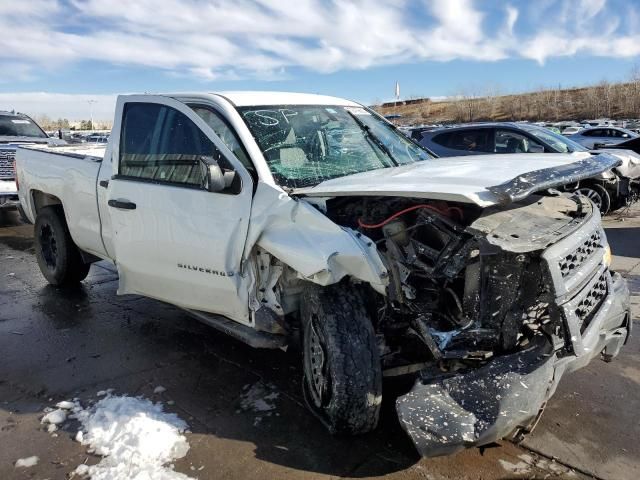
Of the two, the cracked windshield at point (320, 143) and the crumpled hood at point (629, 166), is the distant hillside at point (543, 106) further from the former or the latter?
the cracked windshield at point (320, 143)

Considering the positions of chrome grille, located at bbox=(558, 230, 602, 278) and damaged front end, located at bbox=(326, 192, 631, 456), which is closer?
damaged front end, located at bbox=(326, 192, 631, 456)

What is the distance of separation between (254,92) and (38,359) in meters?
2.72

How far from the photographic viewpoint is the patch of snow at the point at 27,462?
9.81 ft

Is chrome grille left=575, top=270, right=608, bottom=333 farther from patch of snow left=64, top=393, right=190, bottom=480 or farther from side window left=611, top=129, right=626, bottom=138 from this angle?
side window left=611, top=129, right=626, bottom=138

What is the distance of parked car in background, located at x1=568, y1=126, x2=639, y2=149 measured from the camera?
2048 centimetres

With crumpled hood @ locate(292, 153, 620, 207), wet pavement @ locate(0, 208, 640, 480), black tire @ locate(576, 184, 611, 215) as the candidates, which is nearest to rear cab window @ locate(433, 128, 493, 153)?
Result: black tire @ locate(576, 184, 611, 215)

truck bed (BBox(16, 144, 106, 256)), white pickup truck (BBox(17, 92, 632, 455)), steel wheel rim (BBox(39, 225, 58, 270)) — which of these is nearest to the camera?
white pickup truck (BBox(17, 92, 632, 455))

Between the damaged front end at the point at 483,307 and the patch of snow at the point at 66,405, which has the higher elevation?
the damaged front end at the point at 483,307

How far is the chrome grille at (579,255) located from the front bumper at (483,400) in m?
0.36

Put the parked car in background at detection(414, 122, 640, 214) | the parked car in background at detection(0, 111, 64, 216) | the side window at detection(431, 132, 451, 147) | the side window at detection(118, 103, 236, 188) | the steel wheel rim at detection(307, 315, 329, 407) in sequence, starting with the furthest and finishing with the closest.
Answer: the side window at detection(431, 132, 451, 147), the parked car in background at detection(0, 111, 64, 216), the parked car in background at detection(414, 122, 640, 214), the side window at detection(118, 103, 236, 188), the steel wheel rim at detection(307, 315, 329, 407)

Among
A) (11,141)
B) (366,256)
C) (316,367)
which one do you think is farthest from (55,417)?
(11,141)

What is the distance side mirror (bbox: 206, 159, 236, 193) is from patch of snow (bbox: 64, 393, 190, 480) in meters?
1.44

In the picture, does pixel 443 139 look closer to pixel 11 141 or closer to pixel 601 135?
pixel 11 141

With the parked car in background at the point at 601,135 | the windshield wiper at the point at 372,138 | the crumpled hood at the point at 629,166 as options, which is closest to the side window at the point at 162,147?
the windshield wiper at the point at 372,138
